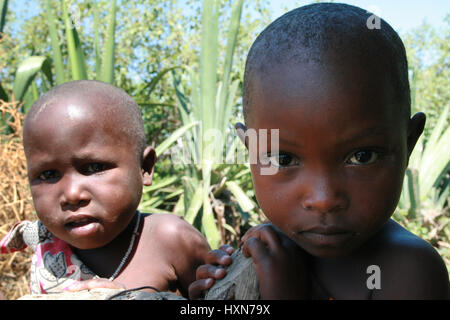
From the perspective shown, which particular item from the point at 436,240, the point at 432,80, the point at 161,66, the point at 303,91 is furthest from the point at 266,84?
the point at 432,80

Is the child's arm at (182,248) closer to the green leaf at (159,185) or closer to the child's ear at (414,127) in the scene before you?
the child's ear at (414,127)

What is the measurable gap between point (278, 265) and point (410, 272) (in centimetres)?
30

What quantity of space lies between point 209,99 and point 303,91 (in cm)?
274

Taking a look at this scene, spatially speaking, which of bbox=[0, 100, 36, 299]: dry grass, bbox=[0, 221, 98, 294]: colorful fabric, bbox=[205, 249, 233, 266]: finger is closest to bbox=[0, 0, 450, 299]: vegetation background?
bbox=[0, 100, 36, 299]: dry grass


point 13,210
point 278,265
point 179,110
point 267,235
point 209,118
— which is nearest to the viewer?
point 278,265

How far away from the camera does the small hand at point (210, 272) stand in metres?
1.22

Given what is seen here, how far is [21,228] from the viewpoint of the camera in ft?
6.25

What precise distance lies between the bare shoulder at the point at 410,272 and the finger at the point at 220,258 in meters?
0.41

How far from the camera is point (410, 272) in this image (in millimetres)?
997

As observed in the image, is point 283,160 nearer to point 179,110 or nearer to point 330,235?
point 330,235

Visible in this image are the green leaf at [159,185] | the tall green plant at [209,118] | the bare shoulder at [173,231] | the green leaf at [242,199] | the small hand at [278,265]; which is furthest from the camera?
the green leaf at [159,185]

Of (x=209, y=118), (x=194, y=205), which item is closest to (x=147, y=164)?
(x=194, y=205)

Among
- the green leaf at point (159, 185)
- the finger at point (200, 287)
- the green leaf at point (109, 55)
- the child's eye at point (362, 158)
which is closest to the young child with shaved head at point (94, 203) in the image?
the finger at point (200, 287)

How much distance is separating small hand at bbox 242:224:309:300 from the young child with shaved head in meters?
0.61
